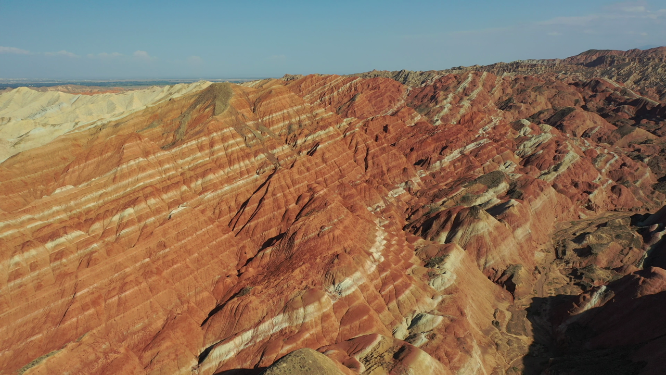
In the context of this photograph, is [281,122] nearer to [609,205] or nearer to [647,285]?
[647,285]

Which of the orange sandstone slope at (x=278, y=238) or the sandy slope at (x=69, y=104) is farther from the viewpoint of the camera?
the sandy slope at (x=69, y=104)

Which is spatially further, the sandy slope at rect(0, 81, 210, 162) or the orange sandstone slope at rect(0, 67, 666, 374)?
the sandy slope at rect(0, 81, 210, 162)

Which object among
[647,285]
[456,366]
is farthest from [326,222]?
[647,285]

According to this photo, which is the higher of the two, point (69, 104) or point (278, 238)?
point (69, 104)

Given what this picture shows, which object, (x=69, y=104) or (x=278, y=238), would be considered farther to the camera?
(x=69, y=104)

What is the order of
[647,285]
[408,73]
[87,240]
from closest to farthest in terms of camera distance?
1. [647,285]
2. [87,240]
3. [408,73]

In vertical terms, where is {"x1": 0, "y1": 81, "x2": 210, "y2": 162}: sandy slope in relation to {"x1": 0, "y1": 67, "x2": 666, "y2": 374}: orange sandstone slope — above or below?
above

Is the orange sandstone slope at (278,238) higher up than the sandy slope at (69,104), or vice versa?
the sandy slope at (69,104)

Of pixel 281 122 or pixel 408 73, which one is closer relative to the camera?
pixel 281 122
